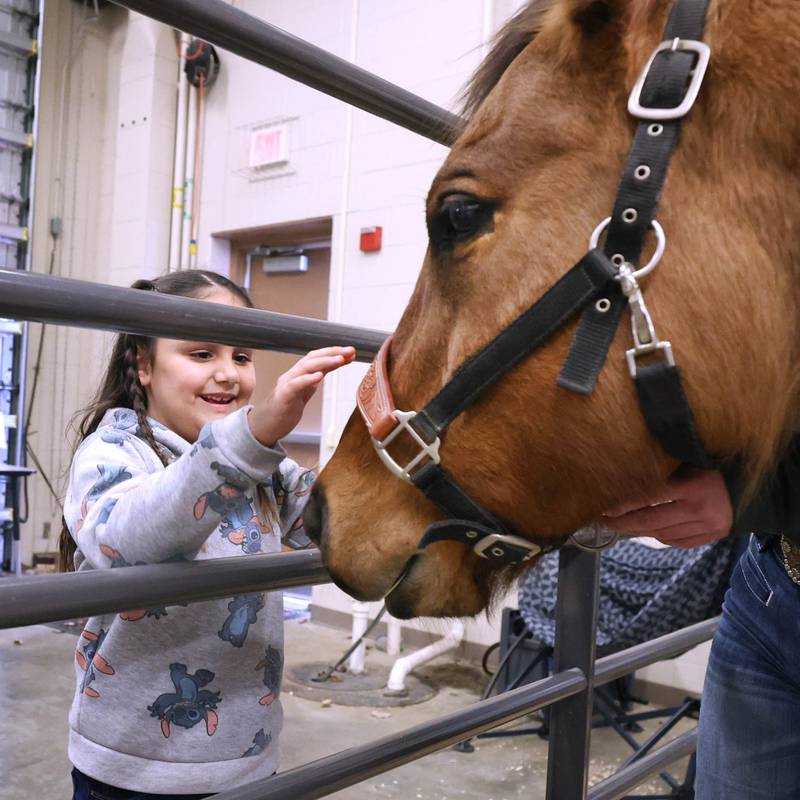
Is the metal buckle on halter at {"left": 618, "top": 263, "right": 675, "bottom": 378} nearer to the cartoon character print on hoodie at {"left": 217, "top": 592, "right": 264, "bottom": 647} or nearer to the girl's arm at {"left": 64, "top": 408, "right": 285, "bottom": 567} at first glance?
the girl's arm at {"left": 64, "top": 408, "right": 285, "bottom": 567}

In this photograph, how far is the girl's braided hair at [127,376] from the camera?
Answer: 1.06 meters

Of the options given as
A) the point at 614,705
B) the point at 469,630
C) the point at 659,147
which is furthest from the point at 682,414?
the point at 469,630

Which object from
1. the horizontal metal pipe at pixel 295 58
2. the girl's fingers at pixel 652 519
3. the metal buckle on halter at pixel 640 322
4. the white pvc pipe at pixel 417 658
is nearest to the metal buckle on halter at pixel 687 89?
the metal buckle on halter at pixel 640 322

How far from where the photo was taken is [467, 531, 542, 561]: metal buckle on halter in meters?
0.68

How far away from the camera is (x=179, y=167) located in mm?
5059

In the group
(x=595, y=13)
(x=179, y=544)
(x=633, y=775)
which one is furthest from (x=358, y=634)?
(x=595, y=13)

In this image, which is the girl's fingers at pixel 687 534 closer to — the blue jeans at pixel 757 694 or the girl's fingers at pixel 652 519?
the girl's fingers at pixel 652 519

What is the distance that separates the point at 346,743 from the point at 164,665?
1992 millimetres

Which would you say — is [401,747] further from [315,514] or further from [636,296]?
[636,296]

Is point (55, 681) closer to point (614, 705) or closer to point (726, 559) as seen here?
point (614, 705)

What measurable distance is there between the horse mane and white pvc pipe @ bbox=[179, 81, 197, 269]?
4496 millimetres

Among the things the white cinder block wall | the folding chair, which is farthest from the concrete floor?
the white cinder block wall

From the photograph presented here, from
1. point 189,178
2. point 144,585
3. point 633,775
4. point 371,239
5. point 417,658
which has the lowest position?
point 417,658

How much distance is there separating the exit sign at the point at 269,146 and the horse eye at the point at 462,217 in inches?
159
